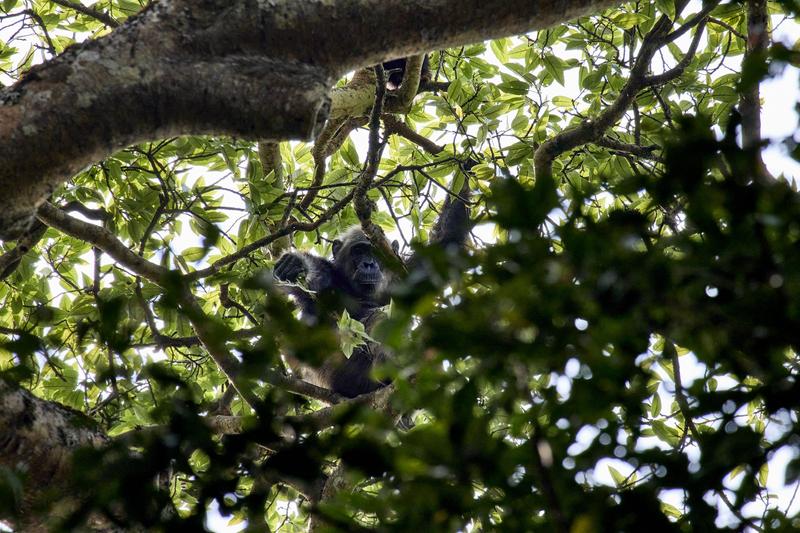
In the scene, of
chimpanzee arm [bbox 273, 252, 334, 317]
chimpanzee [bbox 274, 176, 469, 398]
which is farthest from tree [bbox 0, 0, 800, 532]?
chimpanzee [bbox 274, 176, 469, 398]

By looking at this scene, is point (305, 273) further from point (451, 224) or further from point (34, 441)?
point (34, 441)

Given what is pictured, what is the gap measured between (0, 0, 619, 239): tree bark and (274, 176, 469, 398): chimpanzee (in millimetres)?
3257

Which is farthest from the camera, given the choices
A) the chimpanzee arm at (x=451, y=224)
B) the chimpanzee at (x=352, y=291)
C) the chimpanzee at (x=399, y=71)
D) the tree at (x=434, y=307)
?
the chimpanzee at (x=352, y=291)

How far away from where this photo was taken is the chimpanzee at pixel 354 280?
21.7ft

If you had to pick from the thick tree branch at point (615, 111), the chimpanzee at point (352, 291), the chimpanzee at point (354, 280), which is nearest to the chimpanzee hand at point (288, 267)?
the chimpanzee at point (354, 280)

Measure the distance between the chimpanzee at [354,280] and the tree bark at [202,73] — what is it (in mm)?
3257

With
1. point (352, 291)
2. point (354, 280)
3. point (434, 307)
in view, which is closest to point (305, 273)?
point (354, 280)

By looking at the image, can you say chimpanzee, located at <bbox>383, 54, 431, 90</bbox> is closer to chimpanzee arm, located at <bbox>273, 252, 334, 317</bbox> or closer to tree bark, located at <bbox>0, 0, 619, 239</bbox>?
chimpanzee arm, located at <bbox>273, 252, 334, 317</bbox>

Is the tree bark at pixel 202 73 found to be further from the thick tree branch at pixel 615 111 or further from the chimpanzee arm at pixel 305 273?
the chimpanzee arm at pixel 305 273

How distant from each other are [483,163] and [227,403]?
2.46 m

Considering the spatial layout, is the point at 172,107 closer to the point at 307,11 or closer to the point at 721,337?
the point at 307,11

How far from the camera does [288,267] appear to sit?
20.0 ft

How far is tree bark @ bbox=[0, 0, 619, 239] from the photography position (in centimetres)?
258

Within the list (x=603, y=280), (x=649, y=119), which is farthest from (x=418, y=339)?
(x=649, y=119)
